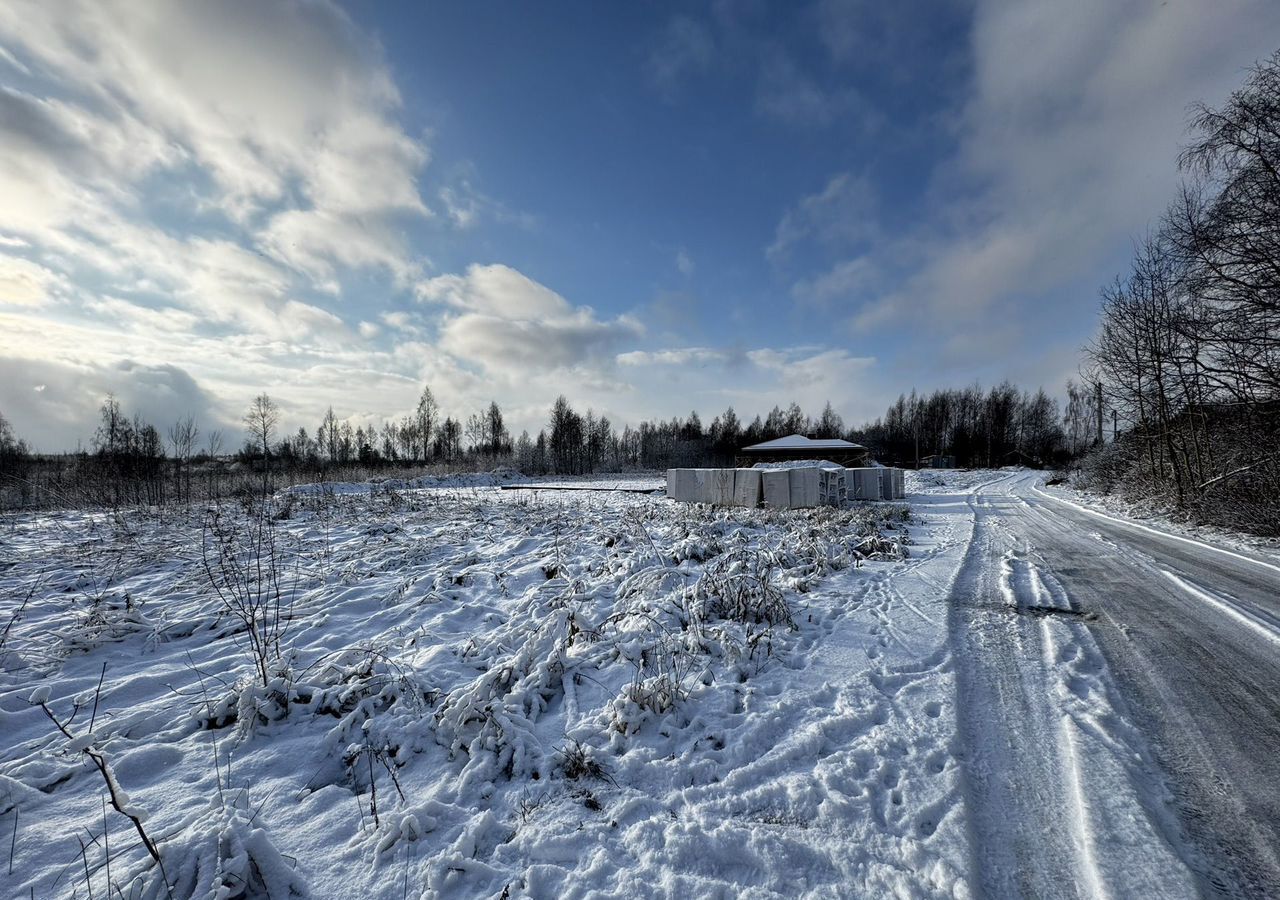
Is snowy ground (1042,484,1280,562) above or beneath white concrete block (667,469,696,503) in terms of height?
beneath

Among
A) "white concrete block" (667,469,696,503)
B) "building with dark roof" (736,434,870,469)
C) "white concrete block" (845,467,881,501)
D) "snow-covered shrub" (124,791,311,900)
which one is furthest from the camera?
"building with dark roof" (736,434,870,469)

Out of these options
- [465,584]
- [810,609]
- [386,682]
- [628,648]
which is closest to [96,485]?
[465,584]

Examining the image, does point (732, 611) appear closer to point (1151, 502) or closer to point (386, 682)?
point (386, 682)

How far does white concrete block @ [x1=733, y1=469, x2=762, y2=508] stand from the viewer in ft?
50.9

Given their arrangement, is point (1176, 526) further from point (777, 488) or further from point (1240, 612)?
point (777, 488)

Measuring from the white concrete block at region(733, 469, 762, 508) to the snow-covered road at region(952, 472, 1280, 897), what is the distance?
885 centimetres

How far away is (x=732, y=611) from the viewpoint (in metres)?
5.44

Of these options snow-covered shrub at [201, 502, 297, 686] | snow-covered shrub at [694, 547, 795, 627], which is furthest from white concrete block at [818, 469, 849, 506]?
snow-covered shrub at [201, 502, 297, 686]

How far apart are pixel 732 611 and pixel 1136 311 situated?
65.4ft

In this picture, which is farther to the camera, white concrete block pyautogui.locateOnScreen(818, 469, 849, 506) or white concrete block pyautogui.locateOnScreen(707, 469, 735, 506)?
white concrete block pyautogui.locateOnScreen(707, 469, 735, 506)

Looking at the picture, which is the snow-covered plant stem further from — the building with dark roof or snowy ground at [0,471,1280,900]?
the building with dark roof

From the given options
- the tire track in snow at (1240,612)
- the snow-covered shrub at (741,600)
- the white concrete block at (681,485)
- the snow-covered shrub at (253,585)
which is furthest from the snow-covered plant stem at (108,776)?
the white concrete block at (681,485)

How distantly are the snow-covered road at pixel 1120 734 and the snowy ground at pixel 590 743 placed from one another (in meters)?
0.02

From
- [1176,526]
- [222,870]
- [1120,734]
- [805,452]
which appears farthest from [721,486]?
[805,452]
